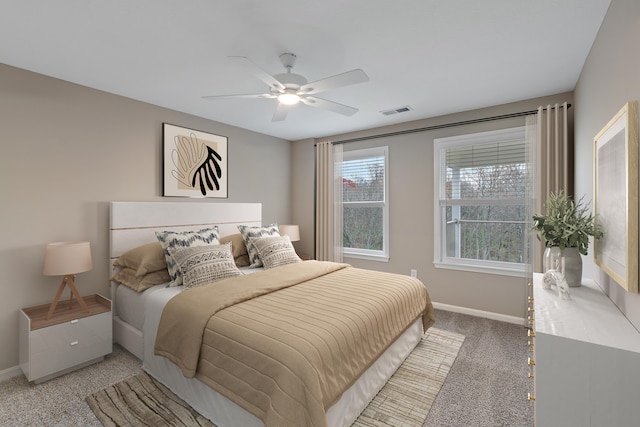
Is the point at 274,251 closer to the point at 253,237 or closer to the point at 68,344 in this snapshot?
the point at 253,237

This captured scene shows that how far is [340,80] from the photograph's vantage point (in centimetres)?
202

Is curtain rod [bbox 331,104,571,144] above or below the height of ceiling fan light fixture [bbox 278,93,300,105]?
above

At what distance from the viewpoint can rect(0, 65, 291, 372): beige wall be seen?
2.42 metres

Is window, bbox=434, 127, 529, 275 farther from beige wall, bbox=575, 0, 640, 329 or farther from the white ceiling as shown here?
beige wall, bbox=575, 0, 640, 329

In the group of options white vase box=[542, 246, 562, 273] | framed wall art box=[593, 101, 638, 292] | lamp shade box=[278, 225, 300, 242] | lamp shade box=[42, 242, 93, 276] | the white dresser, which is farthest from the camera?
lamp shade box=[278, 225, 300, 242]

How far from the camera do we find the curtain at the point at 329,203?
4629mm

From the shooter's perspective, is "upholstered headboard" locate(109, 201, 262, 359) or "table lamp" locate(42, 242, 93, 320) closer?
"table lamp" locate(42, 242, 93, 320)

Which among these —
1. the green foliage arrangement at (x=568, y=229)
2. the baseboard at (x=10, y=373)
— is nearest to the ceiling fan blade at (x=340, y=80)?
the green foliage arrangement at (x=568, y=229)

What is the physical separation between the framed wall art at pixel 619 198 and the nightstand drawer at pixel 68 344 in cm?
346

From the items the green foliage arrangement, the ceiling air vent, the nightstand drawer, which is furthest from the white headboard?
the green foliage arrangement

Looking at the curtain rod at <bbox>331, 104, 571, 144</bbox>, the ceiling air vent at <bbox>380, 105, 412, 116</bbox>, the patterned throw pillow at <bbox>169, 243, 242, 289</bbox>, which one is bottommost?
the patterned throw pillow at <bbox>169, 243, 242, 289</bbox>

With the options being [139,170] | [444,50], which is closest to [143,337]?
[139,170]

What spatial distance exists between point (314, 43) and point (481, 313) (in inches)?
134

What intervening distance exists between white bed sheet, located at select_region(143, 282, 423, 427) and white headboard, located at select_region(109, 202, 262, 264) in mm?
876
